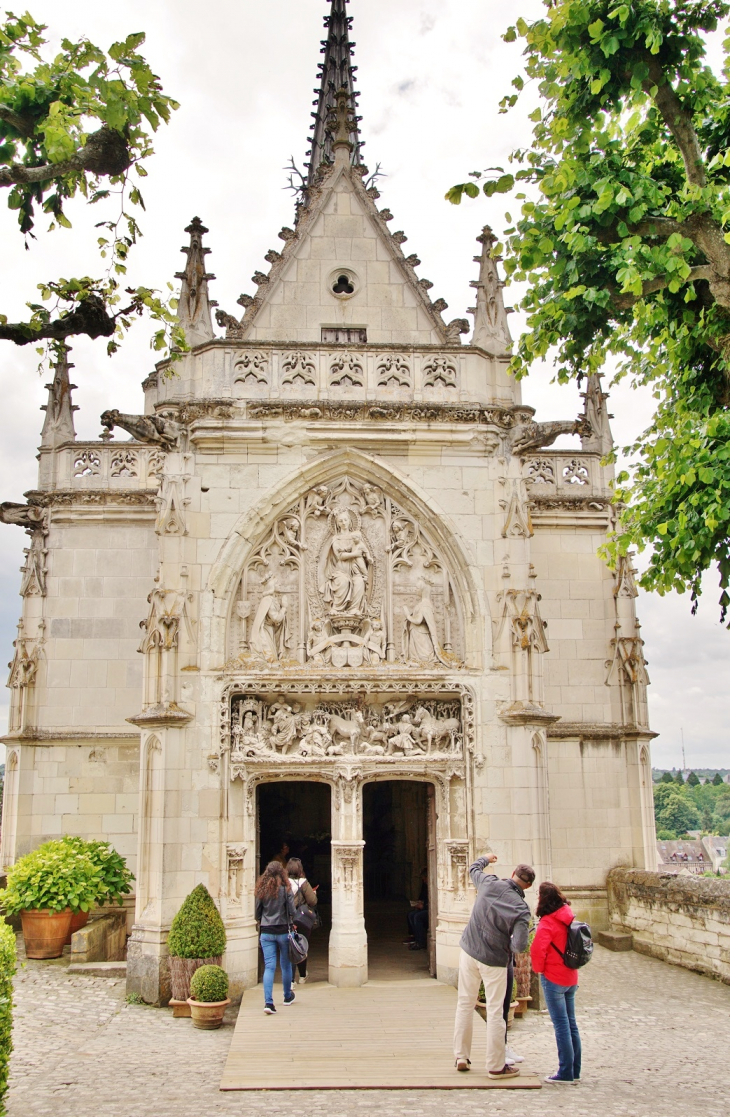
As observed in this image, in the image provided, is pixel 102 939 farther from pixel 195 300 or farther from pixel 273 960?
pixel 195 300

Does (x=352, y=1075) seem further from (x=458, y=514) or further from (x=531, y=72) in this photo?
(x=531, y=72)

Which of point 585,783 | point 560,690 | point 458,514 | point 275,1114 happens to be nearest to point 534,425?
point 458,514

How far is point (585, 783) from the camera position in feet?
58.1

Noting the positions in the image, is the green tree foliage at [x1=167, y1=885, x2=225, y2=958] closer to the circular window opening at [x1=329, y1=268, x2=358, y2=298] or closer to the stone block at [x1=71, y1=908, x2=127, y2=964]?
the stone block at [x1=71, y1=908, x2=127, y2=964]

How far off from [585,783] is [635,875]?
1832 millimetres

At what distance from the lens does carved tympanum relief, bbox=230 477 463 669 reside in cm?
1440

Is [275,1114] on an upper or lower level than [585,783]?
lower

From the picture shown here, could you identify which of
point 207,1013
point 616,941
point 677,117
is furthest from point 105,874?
point 677,117

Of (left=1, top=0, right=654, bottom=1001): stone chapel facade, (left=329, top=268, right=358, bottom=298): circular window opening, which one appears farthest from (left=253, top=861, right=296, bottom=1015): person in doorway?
(left=329, top=268, right=358, bottom=298): circular window opening

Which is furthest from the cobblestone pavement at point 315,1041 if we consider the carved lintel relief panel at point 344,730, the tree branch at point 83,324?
the tree branch at point 83,324

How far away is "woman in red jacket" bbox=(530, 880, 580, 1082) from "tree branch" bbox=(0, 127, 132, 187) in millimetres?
7484

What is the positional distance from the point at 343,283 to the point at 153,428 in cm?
454

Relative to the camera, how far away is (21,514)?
18.1 meters

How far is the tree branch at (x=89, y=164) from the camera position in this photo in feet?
25.9
